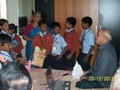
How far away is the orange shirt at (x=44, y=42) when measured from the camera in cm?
404

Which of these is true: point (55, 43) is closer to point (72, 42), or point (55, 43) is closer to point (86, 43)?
point (72, 42)

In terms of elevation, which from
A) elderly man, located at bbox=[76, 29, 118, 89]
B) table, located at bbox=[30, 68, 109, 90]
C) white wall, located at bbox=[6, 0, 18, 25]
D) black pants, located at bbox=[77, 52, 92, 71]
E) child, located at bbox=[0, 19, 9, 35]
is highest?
white wall, located at bbox=[6, 0, 18, 25]

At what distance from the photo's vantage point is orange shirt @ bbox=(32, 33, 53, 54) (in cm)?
404

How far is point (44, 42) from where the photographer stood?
4070 mm

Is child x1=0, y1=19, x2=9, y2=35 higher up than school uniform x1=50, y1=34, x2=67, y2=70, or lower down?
higher up

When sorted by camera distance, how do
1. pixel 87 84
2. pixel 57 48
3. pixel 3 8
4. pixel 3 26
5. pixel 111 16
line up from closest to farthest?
pixel 87 84 → pixel 3 26 → pixel 57 48 → pixel 3 8 → pixel 111 16

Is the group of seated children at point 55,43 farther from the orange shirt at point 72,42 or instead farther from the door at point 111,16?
the door at point 111,16

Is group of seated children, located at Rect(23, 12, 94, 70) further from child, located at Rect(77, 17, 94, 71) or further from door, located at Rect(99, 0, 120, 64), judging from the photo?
door, located at Rect(99, 0, 120, 64)

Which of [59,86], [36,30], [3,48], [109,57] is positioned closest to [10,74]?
[59,86]

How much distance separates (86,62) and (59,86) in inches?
77.2

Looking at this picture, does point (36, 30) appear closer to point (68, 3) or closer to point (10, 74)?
point (68, 3)

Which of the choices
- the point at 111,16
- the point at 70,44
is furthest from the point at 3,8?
the point at 111,16

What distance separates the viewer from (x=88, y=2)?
219 inches

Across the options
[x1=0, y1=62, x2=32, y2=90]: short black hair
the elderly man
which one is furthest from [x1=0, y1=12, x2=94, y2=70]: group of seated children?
[x1=0, y1=62, x2=32, y2=90]: short black hair
